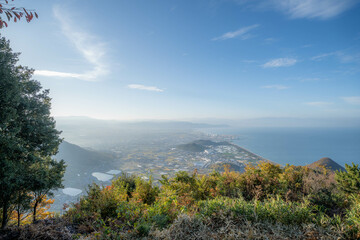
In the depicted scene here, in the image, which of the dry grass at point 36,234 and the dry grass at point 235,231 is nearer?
the dry grass at point 235,231

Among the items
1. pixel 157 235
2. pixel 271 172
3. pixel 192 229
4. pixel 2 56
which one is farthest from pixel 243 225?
pixel 2 56

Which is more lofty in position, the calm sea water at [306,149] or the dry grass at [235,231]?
the dry grass at [235,231]

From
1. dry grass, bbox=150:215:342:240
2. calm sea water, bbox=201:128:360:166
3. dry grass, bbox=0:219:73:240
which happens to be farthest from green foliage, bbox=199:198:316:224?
calm sea water, bbox=201:128:360:166

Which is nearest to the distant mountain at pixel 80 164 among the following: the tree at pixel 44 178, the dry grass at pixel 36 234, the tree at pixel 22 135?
the tree at pixel 44 178

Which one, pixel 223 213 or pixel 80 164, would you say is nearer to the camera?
pixel 223 213

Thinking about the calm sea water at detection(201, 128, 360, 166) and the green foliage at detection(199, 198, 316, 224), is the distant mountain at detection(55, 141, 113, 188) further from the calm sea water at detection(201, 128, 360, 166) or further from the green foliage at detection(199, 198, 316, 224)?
the calm sea water at detection(201, 128, 360, 166)

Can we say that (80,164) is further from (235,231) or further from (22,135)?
(235,231)

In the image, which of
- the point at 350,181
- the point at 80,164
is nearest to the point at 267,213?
the point at 350,181

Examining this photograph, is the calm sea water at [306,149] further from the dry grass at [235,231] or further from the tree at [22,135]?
the tree at [22,135]
